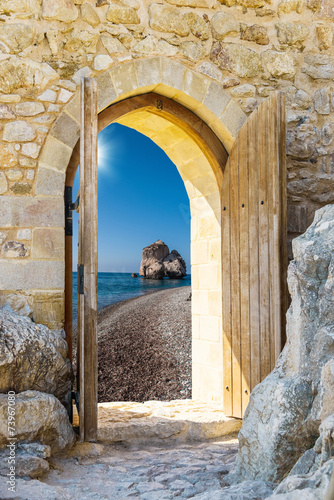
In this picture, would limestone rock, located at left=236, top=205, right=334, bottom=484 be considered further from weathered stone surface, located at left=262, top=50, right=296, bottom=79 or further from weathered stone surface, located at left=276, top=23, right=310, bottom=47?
weathered stone surface, located at left=276, top=23, right=310, bottom=47

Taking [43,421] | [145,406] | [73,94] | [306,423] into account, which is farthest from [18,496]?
[73,94]

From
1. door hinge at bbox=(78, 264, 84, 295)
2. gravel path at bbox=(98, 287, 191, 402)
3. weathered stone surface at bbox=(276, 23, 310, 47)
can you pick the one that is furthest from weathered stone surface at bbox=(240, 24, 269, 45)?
gravel path at bbox=(98, 287, 191, 402)

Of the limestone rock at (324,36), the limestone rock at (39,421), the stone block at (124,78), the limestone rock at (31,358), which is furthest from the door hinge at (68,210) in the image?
the limestone rock at (324,36)

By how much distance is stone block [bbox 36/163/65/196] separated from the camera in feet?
9.99

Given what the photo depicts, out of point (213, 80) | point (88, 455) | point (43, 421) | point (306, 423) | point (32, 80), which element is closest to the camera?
point (306, 423)

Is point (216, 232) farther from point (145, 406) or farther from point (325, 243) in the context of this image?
point (325, 243)

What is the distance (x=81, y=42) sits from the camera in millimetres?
3176

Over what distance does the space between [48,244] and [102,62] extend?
132cm

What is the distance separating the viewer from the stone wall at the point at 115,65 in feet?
9.89

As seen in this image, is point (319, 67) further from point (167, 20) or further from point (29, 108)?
point (29, 108)

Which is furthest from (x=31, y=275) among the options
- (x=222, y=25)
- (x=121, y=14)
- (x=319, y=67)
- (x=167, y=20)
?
(x=319, y=67)

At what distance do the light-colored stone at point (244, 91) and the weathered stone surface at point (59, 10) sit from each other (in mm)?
1263

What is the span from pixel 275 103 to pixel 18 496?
109 inches

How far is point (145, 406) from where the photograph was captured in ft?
12.1
